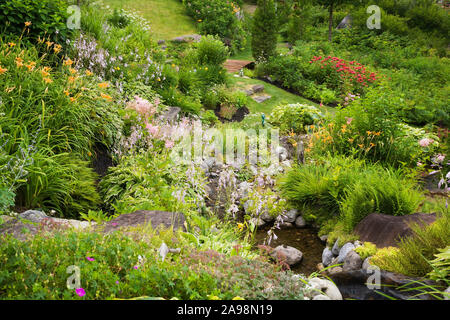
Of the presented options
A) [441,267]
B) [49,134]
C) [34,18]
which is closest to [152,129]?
[49,134]

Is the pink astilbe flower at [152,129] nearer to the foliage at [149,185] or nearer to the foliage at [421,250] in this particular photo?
the foliage at [149,185]

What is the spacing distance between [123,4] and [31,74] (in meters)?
12.9

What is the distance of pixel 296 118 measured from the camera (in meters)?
8.85

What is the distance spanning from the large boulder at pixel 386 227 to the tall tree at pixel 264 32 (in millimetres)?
11102

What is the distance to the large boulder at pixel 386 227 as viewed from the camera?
4261 mm

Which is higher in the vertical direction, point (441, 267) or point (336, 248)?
point (441, 267)

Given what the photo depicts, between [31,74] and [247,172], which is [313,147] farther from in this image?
[31,74]

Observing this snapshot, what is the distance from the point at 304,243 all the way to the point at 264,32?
11.4 meters

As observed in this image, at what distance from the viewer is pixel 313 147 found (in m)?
7.16

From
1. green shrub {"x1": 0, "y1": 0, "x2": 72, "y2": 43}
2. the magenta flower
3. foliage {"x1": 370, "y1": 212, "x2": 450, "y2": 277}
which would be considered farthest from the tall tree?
the magenta flower

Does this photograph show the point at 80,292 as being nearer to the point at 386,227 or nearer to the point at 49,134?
the point at 49,134

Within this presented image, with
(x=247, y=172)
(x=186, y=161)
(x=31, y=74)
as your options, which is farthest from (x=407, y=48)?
(x=31, y=74)

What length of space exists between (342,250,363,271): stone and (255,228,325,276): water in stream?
0.46m

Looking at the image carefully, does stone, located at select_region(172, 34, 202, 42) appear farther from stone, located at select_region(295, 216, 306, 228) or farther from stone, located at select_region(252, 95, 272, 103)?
stone, located at select_region(295, 216, 306, 228)
